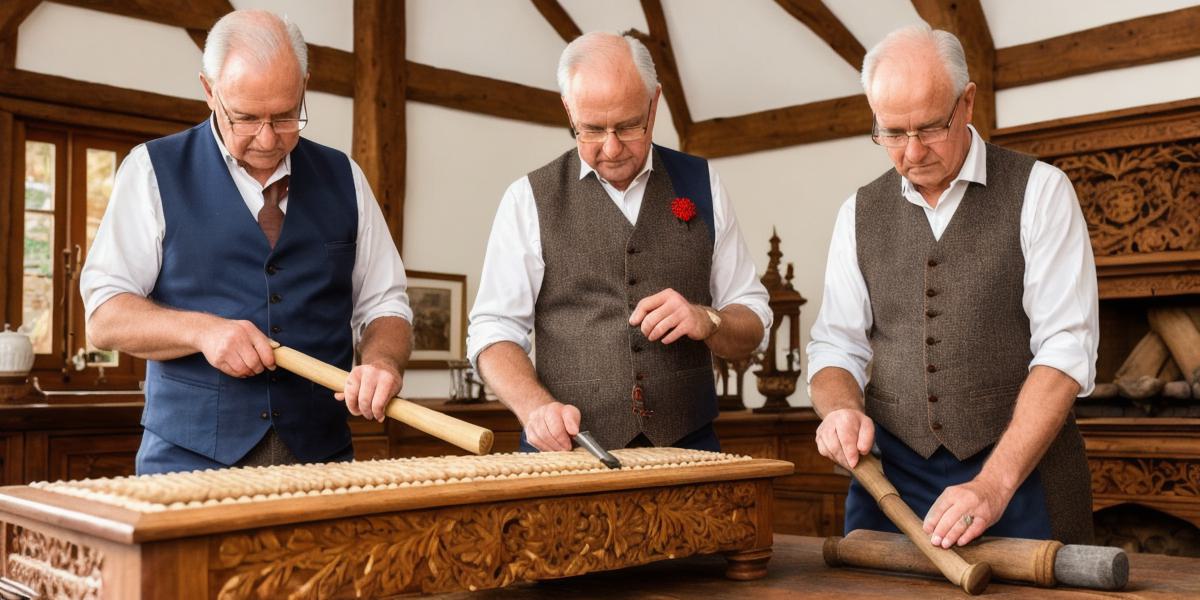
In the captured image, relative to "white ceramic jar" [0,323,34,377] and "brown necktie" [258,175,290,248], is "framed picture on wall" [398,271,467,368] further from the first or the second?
"brown necktie" [258,175,290,248]

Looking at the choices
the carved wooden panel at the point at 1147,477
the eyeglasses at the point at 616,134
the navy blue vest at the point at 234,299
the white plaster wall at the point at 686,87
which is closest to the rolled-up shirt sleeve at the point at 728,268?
the eyeglasses at the point at 616,134

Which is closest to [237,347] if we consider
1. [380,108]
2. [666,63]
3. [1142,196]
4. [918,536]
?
[918,536]

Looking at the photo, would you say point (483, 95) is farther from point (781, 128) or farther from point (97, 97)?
point (97, 97)

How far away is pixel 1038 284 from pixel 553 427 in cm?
87

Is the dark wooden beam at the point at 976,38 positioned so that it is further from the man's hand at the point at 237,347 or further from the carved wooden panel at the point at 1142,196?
the man's hand at the point at 237,347

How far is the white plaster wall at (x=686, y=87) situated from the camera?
20.4ft

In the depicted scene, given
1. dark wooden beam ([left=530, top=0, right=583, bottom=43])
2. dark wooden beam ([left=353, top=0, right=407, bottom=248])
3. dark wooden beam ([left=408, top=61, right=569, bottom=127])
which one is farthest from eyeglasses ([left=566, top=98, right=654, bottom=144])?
dark wooden beam ([left=530, top=0, right=583, bottom=43])

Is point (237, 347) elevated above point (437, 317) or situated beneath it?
situated beneath

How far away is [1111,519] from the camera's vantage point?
18.8 feet

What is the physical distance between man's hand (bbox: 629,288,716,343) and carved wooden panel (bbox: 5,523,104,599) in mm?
984

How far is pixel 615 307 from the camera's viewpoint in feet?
7.41

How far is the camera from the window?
5.73 meters

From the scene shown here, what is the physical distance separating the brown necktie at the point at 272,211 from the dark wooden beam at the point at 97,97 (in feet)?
13.5

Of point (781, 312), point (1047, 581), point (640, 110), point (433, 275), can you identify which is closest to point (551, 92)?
point (433, 275)
